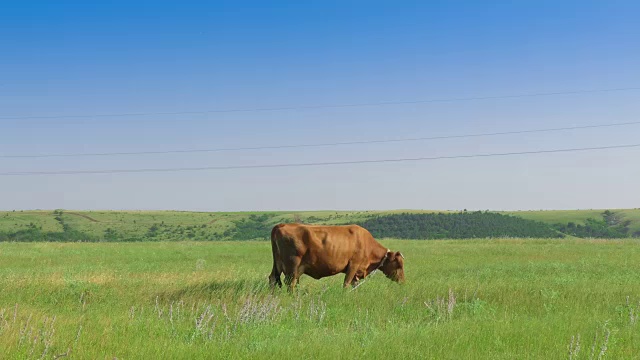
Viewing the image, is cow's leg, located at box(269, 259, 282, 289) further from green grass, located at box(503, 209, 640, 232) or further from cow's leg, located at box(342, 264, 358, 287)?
green grass, located at box(503, 209, 640, 232)

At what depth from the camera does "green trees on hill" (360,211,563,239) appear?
3850 inches

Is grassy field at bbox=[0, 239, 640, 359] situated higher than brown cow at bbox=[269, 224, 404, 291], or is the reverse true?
brown cow at bbox=[269, 224, 404, 291]

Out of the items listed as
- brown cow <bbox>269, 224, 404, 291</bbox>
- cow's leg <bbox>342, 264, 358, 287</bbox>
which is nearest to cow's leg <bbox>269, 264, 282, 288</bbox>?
brown cow <bbox>269, 224, 404, 291</bbox>

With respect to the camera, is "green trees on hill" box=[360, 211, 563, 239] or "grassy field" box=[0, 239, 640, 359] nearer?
"grassy field" box=[0, 239, 640, 359]

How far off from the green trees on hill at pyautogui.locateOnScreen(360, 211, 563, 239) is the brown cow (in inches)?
3081

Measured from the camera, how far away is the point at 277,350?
25.8ft

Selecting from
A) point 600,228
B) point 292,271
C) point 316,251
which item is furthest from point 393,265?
point 600,228

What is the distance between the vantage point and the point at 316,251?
15484 millimetres

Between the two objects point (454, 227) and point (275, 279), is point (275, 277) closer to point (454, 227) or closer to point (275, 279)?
point (275, 279)

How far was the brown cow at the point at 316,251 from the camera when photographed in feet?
50.3

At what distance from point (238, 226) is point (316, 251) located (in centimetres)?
10555

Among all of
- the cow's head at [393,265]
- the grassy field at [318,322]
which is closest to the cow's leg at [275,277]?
the grassy field at [318,322]

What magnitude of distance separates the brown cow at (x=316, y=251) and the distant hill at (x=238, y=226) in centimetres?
7869

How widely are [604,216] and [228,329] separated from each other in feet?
477
